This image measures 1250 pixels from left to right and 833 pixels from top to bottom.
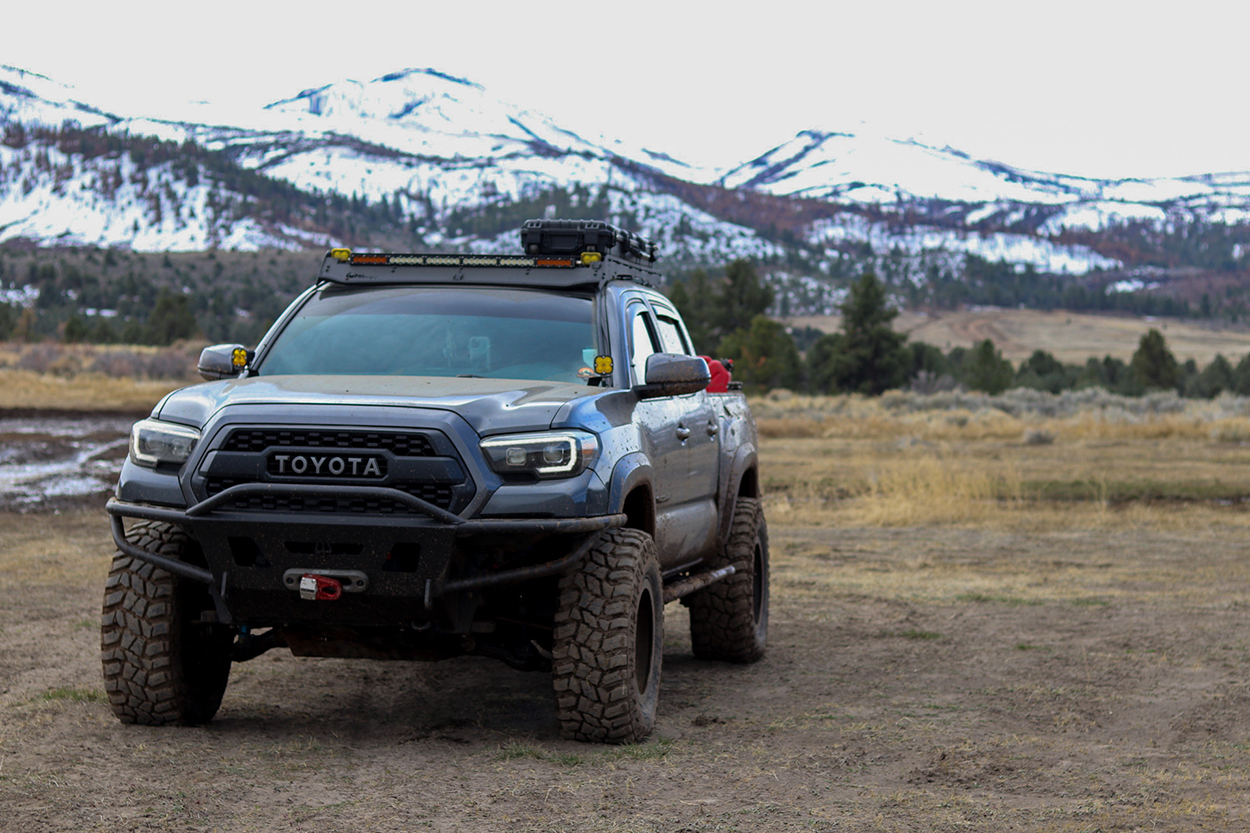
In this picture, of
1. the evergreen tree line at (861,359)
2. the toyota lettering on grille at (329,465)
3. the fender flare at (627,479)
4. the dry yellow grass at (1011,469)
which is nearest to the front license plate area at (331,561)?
the toyota lettering on grille at (329,465)

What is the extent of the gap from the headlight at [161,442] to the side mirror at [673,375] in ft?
7.01

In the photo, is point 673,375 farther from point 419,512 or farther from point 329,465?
point 329,465

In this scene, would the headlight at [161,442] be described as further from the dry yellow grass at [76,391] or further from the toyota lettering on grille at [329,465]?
the dry yellow grass at [76,391]

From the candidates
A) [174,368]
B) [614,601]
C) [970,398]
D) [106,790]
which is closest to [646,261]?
[614,601]

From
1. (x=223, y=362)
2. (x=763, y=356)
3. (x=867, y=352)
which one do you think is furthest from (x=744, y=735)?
(x=867, y=352)

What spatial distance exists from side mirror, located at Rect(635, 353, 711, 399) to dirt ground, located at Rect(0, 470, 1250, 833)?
164cm

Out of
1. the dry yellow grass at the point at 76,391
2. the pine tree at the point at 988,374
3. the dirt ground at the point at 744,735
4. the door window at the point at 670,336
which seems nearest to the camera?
the dirt ground at the point at 744,735

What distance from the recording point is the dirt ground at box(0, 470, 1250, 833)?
202 inches

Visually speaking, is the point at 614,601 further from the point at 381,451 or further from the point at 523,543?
the point at 381,451

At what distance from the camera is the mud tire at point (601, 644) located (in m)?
6.02

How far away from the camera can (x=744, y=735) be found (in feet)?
21.8

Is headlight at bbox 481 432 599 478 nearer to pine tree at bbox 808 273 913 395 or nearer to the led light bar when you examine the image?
the led light bar

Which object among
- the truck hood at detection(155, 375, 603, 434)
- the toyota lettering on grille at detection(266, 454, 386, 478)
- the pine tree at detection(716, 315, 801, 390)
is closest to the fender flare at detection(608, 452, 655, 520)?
the truck hood at detection(155, 375, 603, 434)

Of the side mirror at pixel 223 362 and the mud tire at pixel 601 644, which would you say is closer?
the mud tire at pixel 601 644
